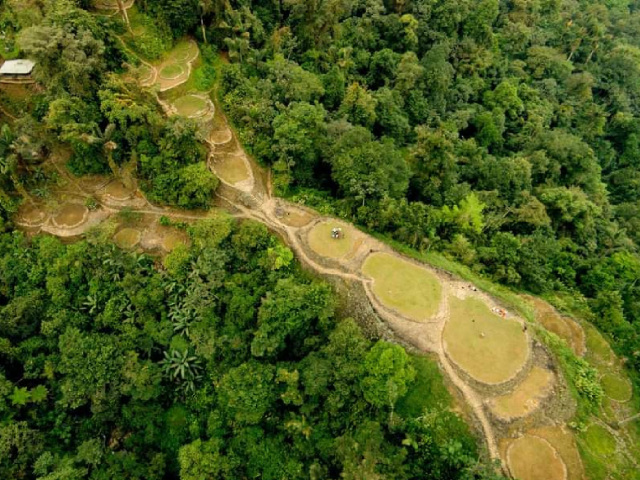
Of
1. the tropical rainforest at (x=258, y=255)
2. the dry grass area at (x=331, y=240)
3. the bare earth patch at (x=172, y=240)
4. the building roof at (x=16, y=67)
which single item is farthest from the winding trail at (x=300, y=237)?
the building roof at (x=16, y=67)

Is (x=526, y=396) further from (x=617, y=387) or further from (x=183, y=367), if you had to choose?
(x=183, y=367)

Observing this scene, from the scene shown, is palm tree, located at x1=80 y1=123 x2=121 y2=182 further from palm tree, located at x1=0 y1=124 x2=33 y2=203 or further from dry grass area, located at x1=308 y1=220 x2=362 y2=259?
dry grass area, located at x1=308 y1=220 x2=362 y2=259

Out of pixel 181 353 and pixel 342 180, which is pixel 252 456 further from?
pixel 342 180

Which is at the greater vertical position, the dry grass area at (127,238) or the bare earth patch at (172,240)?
the bare earth patch at (172,240)

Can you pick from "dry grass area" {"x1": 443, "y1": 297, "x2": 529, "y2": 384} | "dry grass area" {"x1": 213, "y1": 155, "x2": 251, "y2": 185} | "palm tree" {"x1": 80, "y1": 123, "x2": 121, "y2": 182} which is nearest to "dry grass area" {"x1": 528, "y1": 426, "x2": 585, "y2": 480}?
"dry grass area" {"x1": 443, "y1": 297, "x2": 529, "y2": 384}

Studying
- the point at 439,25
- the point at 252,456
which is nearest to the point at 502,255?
the point at 252,456

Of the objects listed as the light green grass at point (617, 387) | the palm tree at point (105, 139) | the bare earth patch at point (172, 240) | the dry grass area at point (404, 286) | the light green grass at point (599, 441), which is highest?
the palm tree at point (105, 139)

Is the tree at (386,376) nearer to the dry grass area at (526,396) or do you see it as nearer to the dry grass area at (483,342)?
the dry grass area at (483,342)

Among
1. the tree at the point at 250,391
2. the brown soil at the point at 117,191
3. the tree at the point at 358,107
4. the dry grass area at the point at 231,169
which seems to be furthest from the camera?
the tree at the point at 358,107
